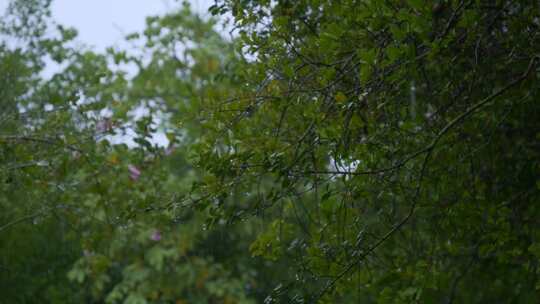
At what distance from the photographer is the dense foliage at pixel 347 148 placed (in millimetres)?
3111

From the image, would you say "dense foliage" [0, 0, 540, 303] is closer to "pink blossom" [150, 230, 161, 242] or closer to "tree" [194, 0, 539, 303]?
"tree" [194, 0, 539, 303]

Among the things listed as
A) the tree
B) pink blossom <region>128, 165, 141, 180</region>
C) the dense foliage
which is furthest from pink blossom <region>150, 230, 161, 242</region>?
the tree

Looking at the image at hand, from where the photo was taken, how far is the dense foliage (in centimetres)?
311

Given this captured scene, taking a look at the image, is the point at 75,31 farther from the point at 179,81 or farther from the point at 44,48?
the point at 179,81

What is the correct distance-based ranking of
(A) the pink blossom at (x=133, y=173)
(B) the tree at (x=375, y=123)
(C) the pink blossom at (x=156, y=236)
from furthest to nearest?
(C) the pink blossom at (x=156, y=236) < (A) the pink blossom at (x=133, y=173) < (B) the tree at (x=375, y=123)

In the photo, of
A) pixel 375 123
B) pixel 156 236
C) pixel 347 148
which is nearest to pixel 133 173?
pixel 156 236

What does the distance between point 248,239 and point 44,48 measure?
3.53 m

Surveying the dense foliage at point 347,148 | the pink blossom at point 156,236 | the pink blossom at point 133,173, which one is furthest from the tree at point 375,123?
the pink blossom at point 156,236

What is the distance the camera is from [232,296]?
9094mm

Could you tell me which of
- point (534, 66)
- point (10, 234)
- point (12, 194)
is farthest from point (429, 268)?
point (10, 234)

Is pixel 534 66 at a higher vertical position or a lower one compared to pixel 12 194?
lower

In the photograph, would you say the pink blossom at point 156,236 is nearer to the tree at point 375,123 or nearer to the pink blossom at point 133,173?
the pink blossom at point 133,173

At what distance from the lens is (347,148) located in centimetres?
305

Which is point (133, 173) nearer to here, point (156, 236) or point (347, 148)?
point (156, 236)
